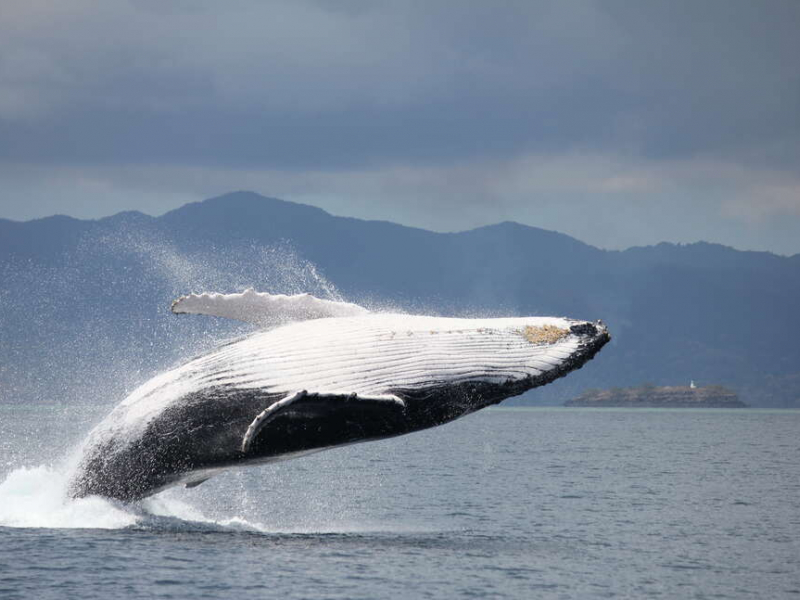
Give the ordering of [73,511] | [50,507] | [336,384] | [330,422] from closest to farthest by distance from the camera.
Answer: [336,384], [330,422], [73,511], [50,507]

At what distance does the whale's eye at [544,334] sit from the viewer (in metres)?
12.3

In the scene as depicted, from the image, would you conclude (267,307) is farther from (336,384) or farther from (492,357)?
(492,357)

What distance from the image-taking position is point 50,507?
1523 centimetres

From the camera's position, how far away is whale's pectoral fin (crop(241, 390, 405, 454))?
1159 centimetres

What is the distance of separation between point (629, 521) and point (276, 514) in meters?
6.72

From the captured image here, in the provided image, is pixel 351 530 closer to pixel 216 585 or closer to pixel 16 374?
pixel 216 585

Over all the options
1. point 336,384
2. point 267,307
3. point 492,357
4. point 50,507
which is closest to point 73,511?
point 50,507

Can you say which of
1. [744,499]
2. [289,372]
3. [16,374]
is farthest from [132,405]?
[16,374]

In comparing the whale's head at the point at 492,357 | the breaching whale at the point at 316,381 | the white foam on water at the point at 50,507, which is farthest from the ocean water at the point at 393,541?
the whale's head at the point at 492,357

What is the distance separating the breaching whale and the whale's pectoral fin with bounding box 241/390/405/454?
0.04 feet

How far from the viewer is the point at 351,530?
1684 cm

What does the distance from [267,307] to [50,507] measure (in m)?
4.37

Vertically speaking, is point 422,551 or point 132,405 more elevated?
point 132,405

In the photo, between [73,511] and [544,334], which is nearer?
[544,334]
